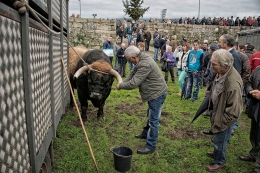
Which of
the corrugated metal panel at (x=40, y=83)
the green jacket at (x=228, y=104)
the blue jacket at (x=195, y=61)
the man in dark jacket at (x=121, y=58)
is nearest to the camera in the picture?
the corrugated metal panel at (x=40, y=83)

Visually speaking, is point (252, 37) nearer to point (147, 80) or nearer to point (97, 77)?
point (97, 77)

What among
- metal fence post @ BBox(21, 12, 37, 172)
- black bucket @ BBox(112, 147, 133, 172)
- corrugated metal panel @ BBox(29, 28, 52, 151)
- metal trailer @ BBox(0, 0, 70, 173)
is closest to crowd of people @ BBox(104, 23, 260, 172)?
black bucket @ BBox(112, 147, 133, 172)

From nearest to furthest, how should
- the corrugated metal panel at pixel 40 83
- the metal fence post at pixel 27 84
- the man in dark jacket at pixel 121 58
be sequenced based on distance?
the metal fence post at pixel 27 84
the corrugated metal panel at pixel 40 83
the man in dark jacket at pixel 121 58

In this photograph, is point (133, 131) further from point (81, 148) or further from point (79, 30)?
point (79, 30)

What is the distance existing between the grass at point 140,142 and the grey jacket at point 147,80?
1.30 meters

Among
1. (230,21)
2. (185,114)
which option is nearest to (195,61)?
(185,114)

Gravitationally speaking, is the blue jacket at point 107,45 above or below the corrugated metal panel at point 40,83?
above

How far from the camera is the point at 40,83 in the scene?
2.74 meters

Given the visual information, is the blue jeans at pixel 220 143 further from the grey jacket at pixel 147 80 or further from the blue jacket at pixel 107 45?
the blue jacket at pixel 107 45

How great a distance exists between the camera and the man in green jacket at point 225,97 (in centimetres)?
361

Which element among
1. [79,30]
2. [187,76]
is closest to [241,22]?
[79,30]

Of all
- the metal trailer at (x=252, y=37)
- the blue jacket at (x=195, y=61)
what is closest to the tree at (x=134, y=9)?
the metal trailer at (x=252, y=37)

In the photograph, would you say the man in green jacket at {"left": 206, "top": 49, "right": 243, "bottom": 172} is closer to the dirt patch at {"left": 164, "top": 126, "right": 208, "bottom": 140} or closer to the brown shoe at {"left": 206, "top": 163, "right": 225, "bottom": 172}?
the brown shoe at {"left": 206, "top": 163, "right": 225, "bottom": 172}

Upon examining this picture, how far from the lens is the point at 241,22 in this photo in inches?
1183
